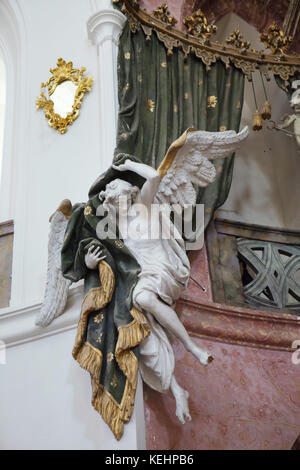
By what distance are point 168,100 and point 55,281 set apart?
2.21 metres

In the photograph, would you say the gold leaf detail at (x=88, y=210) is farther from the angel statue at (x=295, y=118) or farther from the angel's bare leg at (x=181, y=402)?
the angel statue at (x=295, y=118)

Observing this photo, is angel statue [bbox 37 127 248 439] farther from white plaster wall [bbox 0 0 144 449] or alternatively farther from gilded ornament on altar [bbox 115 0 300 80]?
gilded ornament on altar [bbox 115 0 300 80]

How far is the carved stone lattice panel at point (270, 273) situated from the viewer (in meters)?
6.67

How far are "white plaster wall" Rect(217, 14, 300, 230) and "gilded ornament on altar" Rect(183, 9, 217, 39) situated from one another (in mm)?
1157

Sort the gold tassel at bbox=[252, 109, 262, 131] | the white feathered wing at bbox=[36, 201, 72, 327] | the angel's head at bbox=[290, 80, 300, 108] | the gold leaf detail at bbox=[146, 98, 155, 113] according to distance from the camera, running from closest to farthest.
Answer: the white feathered wing at bbox=[36, 201, 72, 327] → the gold leaf detail at bbox=[146, 98, 155, 113] → the gold tassel at bbox=[252, 109, 262, 131] → the angel's head at bbox=[290, 80, 300, 108]

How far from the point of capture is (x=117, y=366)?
491cm

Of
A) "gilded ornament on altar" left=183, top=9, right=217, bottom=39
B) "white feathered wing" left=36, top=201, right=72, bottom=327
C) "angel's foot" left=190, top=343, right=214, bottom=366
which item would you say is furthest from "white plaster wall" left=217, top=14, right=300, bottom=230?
"angel's foot" left=190, top=343, right=214, bottom=366

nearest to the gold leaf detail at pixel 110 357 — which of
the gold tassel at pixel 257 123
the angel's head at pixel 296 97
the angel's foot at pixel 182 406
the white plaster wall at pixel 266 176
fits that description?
the angel's foot at pixel 182 406

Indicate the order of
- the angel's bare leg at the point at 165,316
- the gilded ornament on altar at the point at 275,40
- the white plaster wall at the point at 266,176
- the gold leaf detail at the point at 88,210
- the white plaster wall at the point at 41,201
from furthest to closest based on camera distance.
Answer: the gilded ornament on altar at the point at 275,40, the white plaster wall at the point at 266,176, the gold leaf detail at the point at 88,210, the white plaster wall at the point at 41,201, the angel's bare leg at the point at 165,316

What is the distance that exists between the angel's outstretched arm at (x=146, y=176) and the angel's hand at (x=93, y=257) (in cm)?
54

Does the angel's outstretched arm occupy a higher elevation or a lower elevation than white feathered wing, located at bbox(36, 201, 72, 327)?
higher

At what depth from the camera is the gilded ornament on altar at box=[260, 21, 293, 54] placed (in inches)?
300

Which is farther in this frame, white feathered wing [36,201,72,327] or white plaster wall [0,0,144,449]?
white feathered wing [36,201,72,327]
